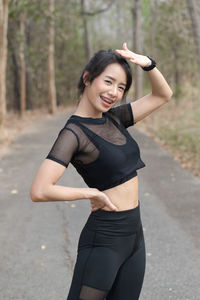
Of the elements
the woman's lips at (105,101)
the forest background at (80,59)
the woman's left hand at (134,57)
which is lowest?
the forest background at (80,59)

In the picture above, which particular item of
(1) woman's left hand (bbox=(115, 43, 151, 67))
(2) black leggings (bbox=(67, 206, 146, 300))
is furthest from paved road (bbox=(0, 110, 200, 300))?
(1) woman's left hand (bbox=(115, 43, 151, 67))

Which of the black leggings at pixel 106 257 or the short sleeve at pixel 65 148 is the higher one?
the short sleeve at pixel 65 148

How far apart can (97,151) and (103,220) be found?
0.41 m

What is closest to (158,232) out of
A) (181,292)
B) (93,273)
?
(181,292)

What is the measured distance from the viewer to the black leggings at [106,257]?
2.28m

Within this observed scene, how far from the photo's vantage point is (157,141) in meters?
13.8

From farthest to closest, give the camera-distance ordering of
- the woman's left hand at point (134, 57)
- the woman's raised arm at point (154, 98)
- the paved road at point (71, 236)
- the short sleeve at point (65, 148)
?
the paved road at point (71, 236)
the woman's raised arm at point (154, 98)
the woman's left hand at point (134, 57)
the short sleeve at point (65, 148)

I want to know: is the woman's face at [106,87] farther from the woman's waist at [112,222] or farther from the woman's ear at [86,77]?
the woman's waist at [112,222]

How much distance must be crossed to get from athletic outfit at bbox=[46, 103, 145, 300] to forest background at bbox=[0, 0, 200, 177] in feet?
Answer: 1.75

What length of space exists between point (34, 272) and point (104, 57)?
3.02 m

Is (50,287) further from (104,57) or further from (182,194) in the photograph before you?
(182,194)

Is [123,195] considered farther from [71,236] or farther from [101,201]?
[71,236]

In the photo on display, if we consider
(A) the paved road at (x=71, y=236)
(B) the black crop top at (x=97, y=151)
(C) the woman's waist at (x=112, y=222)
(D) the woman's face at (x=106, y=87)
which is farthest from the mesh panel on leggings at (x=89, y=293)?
(A) the paved road at (x=71, y=236)

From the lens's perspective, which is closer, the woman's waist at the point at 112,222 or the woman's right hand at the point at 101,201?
the woman's right hand at the point at 101,201
